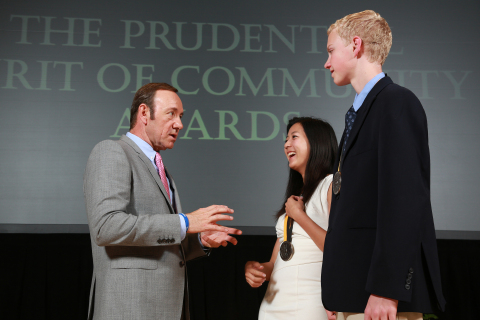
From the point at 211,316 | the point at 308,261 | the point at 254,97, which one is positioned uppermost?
the point at 254,97

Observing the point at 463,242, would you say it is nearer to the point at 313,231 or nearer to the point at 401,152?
the point at 313,231

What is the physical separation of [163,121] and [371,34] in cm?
106

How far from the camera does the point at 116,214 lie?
1.50m

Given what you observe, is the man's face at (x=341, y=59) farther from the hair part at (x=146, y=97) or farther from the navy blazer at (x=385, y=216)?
the hair part at (x=146, y=97)

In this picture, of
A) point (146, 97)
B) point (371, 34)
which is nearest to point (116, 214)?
point (146, 97)

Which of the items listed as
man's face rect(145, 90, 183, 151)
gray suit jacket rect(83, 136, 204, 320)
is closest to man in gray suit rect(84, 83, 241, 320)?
gray suit jacket rect(83, 136, 204, 320)

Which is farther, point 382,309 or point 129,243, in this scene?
point 129,243

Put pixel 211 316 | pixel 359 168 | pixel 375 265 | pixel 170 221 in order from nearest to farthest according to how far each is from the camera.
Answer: pixel 375 265
pixel 359 168
pixel 170 221
pixel 211 316

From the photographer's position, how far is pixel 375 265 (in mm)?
983

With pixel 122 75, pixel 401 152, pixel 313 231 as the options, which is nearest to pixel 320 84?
pixel 122 75

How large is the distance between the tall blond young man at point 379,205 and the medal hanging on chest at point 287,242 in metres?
0.69

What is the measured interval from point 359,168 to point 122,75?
293 cm

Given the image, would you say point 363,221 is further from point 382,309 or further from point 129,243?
point 129,243

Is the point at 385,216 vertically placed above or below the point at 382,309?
above
